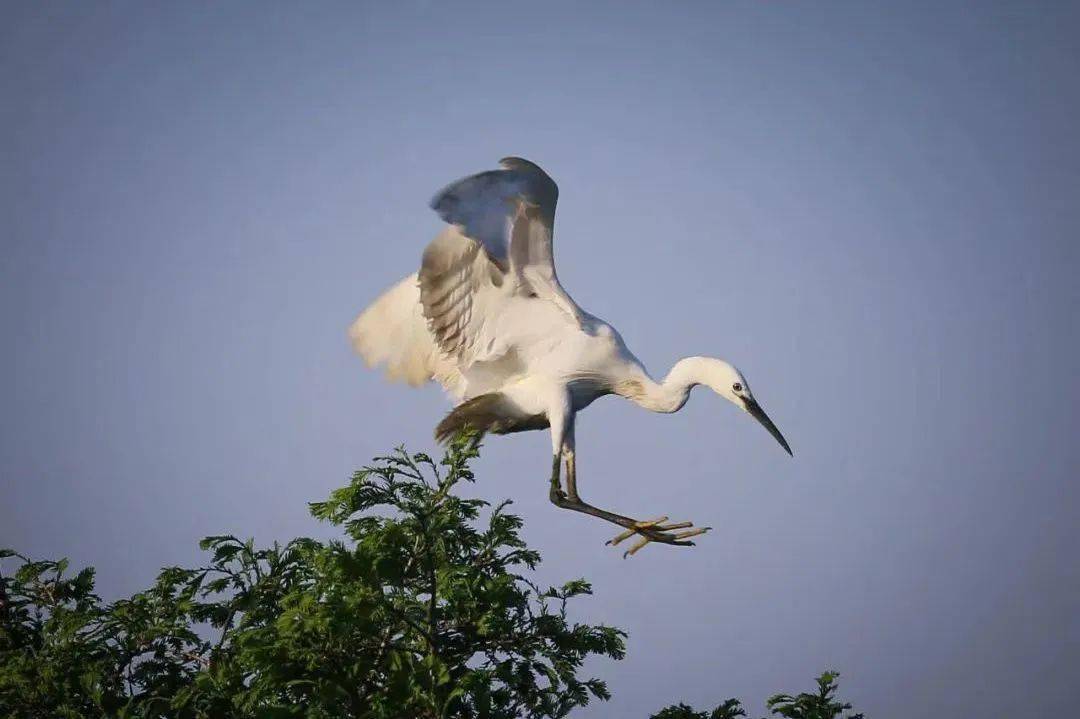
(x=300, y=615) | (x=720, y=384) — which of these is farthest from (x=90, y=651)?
(x=720, y=384)

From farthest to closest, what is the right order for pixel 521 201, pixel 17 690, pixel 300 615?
1. pixel 521 201
2. pixel 17 690
3. pixel 300 615

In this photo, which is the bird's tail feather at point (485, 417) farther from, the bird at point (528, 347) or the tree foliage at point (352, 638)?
the tree foliage at point (352, 638)

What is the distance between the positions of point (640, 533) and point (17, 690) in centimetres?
503

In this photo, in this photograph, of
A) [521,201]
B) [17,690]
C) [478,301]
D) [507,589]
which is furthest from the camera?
[478,301]

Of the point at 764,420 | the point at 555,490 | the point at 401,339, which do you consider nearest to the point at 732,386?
the point at 764,420

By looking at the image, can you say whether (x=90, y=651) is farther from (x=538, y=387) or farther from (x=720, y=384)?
(x=720, y=384)

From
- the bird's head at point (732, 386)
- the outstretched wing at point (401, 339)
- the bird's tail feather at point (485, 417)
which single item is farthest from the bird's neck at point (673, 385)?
the outstretched wing at point (401, 339)

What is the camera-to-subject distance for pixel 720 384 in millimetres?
10164

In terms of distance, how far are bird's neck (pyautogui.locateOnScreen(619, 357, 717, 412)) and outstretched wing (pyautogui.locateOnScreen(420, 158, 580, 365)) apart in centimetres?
99

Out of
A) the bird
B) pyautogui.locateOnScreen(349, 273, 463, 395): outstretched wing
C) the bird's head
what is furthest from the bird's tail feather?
the bird's head

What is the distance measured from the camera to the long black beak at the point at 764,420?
10109mm

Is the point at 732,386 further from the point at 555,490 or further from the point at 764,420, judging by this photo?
the point at 555,490

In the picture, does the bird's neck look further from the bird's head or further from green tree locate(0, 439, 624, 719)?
green tree locate(0, 439, 624, 719)

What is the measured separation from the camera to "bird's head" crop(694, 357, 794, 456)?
396 inches
